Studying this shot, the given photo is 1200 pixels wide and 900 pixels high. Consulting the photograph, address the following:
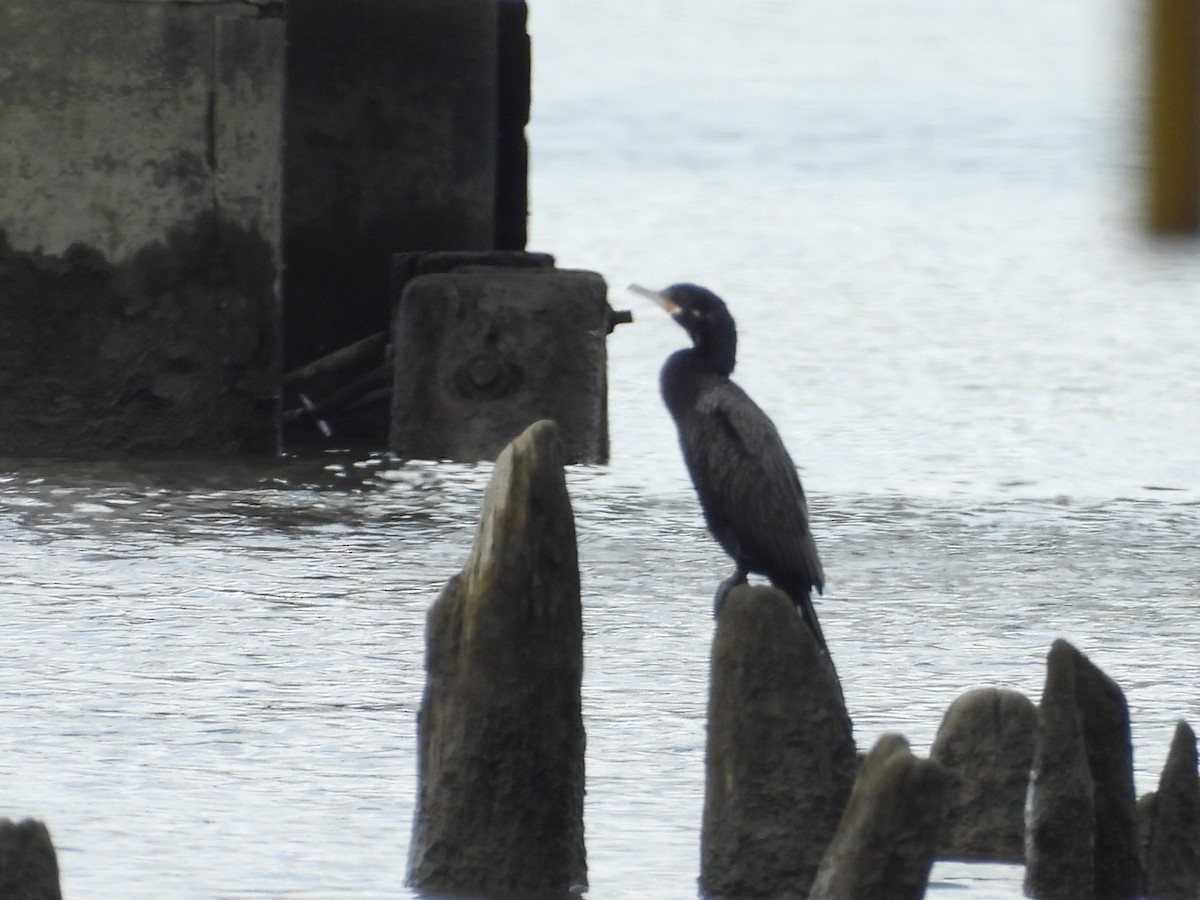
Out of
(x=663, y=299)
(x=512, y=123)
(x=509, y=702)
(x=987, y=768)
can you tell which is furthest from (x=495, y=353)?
(x=509, y=702)

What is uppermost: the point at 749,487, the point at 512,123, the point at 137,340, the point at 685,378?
the point at 512,123

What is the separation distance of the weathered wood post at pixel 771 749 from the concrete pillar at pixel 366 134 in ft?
25.9

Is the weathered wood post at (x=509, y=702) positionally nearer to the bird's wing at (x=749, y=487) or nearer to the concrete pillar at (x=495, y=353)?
the bird's wing at (x=749, y=487)

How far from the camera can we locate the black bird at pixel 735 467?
7.30 m

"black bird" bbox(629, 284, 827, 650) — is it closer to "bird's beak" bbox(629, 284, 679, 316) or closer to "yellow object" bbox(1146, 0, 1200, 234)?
"bird's beak" bbox(629, 284, 679, 316)

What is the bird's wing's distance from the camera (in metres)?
7.30

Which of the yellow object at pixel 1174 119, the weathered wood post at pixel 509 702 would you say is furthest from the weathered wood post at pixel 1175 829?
the yellow object at pixel 1174 119

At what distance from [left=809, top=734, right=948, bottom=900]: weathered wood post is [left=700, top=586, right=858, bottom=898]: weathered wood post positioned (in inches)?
22.5

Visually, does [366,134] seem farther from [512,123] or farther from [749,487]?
[749,487]

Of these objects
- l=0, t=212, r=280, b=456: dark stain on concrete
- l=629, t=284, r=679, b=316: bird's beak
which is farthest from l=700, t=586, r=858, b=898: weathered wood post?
l=0, t=212, r=280, b=456: dark stain on concrete

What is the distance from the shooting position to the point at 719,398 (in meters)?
7.64

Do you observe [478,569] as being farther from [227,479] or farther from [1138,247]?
[227,479]

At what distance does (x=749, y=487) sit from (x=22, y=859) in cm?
331

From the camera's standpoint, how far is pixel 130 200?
11.5m
